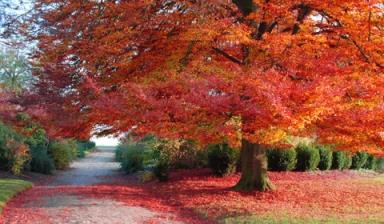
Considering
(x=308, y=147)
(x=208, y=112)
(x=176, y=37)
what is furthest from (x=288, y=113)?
(x=308, y=147)

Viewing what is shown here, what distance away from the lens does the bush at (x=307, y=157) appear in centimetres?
2436

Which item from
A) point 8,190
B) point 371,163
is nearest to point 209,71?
point 8,190

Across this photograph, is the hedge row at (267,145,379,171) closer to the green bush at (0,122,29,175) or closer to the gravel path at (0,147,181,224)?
the gravel path at (0,147,181,224)

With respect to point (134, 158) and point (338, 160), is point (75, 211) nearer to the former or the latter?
point (134, 158)

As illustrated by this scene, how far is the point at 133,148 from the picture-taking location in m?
28.4

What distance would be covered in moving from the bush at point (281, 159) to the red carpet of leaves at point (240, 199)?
2.35 m

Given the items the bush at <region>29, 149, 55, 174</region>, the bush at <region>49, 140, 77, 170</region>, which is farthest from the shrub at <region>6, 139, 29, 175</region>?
the bush at <region>49, 140, 77, 170</region>

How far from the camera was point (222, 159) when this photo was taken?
22.3m

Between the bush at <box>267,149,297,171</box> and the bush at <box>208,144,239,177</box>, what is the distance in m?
2.53

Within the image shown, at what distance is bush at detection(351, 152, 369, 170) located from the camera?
86.5 feet

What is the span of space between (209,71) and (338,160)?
1556 cm

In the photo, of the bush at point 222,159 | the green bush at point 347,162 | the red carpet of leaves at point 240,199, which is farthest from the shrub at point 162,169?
the green bush at point 347,162

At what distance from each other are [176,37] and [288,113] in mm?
4834

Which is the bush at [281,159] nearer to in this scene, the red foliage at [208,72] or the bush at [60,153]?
the red foliage at [208,72]
